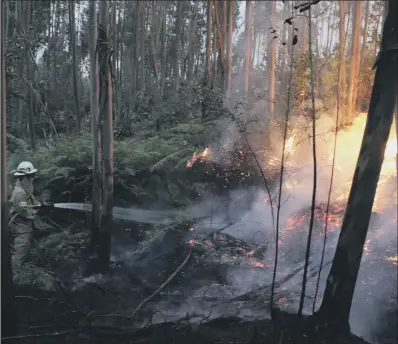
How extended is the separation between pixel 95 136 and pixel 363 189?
7.86 feet

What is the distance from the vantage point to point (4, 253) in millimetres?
2678

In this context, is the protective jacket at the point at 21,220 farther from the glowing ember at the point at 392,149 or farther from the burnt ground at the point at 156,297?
the glowing ember at the point at 392,149

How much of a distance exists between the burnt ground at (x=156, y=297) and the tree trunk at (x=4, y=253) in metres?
0.07

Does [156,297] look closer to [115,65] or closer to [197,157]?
[197,157]

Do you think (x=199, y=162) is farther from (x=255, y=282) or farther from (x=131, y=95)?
(x=255, y=282)

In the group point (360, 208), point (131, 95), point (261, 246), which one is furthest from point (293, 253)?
point (131, 95)

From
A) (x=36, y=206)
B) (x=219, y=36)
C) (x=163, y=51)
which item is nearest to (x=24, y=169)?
(x=36, y=206)

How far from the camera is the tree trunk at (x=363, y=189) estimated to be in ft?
9.85

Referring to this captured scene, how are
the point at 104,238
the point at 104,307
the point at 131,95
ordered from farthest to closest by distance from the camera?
1. the point at 131,95
2. the point at 104,238
3. the point at 104,307

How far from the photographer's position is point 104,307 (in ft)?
9.55

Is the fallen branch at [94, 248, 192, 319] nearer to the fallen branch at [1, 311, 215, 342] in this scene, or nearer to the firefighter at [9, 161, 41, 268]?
the fallen branch at [1, 311, 215, 342]

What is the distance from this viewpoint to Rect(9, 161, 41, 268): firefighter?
2.79 m

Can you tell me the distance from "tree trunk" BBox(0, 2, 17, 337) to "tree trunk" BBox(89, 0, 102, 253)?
0.68m

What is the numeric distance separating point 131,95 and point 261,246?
1.91 metres
